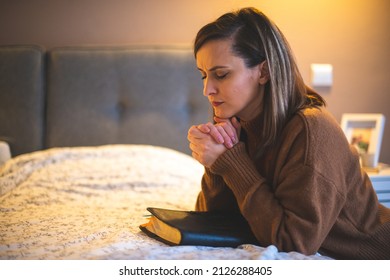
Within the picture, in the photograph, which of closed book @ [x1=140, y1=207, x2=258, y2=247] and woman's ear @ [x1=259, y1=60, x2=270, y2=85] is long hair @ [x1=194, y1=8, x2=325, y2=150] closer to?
woman's ear @ [x1=259, y1=60, x2=270, y2=85]

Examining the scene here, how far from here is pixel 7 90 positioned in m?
1.67

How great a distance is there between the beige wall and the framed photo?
0.15 metres

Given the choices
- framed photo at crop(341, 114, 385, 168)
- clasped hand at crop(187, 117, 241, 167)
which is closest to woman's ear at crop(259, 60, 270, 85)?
clasped hand at crop(187, 117, 241, 167)

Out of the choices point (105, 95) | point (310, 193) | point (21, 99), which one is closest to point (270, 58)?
point (310, 193)

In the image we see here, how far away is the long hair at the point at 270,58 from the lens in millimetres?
905

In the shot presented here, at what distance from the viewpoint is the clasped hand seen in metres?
0.90

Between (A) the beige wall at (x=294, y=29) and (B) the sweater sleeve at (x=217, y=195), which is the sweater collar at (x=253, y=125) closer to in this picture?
(B) the sweater sleeve at (x=217, y=195)

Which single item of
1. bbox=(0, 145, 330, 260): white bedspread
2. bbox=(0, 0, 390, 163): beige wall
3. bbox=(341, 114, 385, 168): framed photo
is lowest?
bbox=(0, 145, 330, 260): white bedspread

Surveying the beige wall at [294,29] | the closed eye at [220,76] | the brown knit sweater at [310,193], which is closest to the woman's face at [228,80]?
the closed eye at [220,76]
